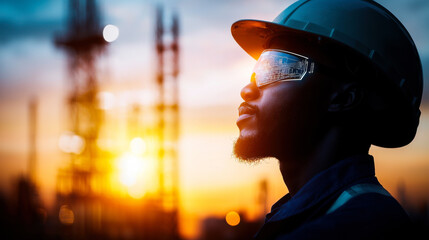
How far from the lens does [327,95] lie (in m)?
2.27

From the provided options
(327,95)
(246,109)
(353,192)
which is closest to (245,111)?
(246,109)

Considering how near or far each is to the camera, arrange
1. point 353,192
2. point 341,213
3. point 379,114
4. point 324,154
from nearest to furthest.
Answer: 1. point 341,213
2. point 353,192
3. point 324,154
4. point 379,114

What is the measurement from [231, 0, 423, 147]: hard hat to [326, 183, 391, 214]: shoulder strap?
0.43 meters

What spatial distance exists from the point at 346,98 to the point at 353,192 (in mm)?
505

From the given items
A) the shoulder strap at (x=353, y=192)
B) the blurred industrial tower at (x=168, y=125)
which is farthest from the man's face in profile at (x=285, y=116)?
the blurred industrial tower at (x=168, y=125)

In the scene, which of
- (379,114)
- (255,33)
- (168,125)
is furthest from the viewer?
(168,125)

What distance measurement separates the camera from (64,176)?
31953mm

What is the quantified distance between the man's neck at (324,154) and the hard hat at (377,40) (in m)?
0.18

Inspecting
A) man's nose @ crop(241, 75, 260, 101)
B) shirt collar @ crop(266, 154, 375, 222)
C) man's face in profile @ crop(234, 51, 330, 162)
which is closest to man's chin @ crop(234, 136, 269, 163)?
man's face in profile @ crop(234, 51, 330, 162)

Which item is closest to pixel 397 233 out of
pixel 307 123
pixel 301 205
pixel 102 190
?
pixel 301 205

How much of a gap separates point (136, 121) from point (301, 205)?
32.2 meters

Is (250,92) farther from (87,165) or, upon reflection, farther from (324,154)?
(87,165)

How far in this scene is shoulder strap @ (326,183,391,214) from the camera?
6.38ft

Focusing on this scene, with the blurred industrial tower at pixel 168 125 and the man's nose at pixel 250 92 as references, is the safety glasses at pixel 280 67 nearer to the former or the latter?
the man's nose at pixel 250 92
